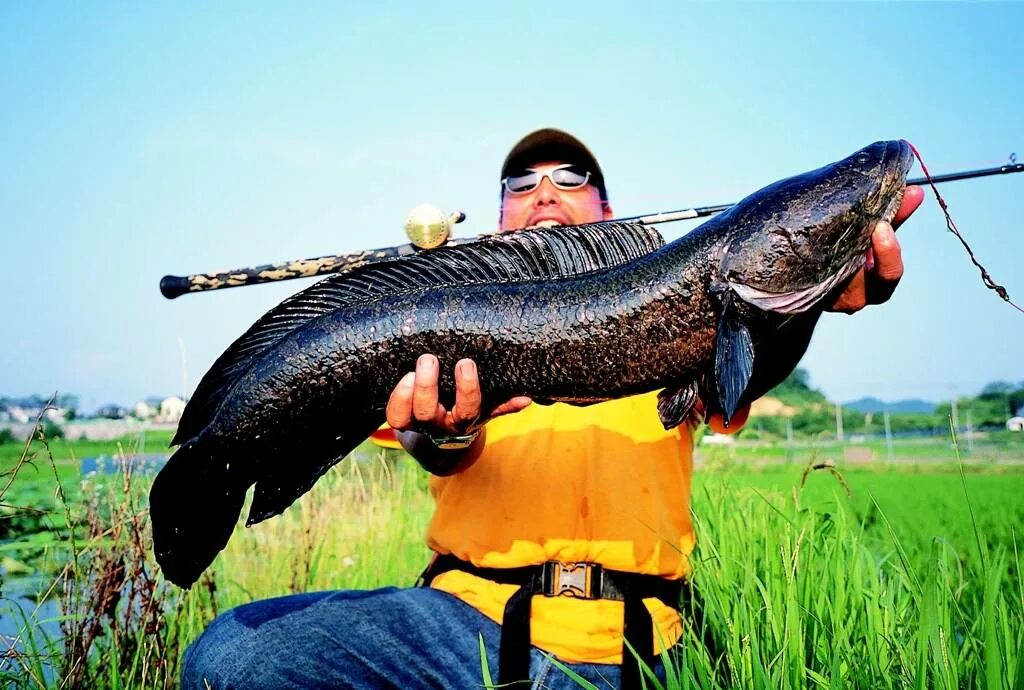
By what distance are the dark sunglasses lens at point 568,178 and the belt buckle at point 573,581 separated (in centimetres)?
202

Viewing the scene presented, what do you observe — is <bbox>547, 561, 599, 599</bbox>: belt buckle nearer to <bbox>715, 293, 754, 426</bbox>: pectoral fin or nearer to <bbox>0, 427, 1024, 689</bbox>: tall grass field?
<bbox>0, 427, 1024, 689</bbox>: tall grass field

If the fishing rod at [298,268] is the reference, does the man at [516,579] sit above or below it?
below

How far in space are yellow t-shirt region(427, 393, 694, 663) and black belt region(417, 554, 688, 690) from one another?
0.11 ft

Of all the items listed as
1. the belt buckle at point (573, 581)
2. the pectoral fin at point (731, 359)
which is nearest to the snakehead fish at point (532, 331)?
the pectoral fin at point (731, 359)

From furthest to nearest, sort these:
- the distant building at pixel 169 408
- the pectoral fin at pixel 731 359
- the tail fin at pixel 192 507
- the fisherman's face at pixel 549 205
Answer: the distant building at pixel 169 408, the fisherman's face at pixel 549 205, the tail fin at pixel 192 507, the pectoral fin at pixel 731 359

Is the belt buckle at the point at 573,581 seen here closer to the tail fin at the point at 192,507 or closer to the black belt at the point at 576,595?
the black belt at the point at 576,595

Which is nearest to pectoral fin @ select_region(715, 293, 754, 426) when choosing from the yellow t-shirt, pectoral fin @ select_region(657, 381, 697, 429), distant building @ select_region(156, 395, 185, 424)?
Answer: pectoral fin @ select_region(657, 381, 697, 429)

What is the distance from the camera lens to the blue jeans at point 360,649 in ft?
9.04

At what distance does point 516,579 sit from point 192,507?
123 centimetres

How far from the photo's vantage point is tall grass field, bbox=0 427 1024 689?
7.29ft

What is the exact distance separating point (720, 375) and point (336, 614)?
179 centimetres

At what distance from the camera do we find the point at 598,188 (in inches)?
161

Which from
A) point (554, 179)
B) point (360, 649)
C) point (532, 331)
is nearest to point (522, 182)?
point (554, 179)

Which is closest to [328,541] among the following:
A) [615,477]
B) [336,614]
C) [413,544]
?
[413,544]
